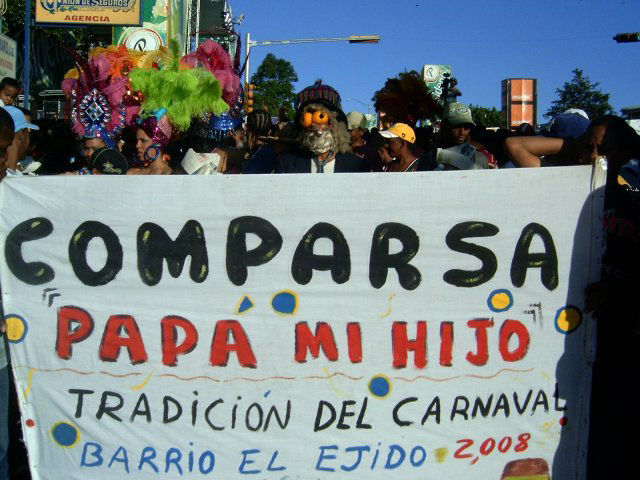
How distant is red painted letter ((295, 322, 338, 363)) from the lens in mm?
2854

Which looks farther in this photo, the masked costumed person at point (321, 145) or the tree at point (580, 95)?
the tree at point (580, 95)

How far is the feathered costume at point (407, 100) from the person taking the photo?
24.5ft

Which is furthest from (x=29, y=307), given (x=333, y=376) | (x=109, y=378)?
(x=333, y=376)

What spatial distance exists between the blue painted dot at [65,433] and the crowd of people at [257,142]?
0.23 m

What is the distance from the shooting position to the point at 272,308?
9.37 feet

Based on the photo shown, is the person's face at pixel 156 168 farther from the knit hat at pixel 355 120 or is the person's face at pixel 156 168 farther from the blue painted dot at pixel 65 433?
the knit hat at pixel 355 120

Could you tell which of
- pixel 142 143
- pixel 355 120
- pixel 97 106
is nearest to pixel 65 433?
pixel 142 143

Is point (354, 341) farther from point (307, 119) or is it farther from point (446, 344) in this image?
point (307, 119)

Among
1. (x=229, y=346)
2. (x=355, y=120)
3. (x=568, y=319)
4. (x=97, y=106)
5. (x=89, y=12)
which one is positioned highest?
(x=89, y=12)

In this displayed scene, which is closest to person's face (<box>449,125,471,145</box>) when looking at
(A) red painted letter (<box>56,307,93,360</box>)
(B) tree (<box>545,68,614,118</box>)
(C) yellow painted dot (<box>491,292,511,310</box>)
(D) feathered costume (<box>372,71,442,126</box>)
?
(D) feathered costume (<box>372,71,442,126</box>)

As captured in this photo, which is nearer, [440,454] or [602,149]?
[440,454]

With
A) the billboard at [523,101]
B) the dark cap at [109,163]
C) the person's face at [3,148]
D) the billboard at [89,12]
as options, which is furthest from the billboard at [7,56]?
the billboard at [523,101]

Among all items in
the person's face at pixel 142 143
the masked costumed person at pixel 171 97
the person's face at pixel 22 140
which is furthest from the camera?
the masked costumed person at pixel 171 97

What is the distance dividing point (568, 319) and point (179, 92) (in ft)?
10.4
